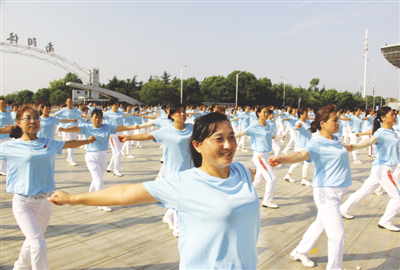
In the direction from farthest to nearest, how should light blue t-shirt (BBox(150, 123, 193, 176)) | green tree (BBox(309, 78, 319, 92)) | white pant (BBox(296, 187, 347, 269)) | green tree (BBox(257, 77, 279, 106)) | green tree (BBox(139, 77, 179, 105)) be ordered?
green tree (BBox(309, 78, 319, 92)) < green tree (BBox(257, 77, 279, 106)) < green tree (BBox(139, 77, 179, 105)) < light blue t-shirt (BBox(150, 123, 193, 176)) < white pant (BBox(296, 187, 347, 269))

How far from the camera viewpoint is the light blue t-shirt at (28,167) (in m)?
→ 3.46

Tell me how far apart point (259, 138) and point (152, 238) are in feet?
10.1

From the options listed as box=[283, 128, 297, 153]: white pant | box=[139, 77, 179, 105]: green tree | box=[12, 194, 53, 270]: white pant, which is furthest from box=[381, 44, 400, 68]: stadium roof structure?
box=[12, 194, 53, 270]: white pant

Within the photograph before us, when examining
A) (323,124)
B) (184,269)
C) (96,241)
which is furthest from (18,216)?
(323,124)

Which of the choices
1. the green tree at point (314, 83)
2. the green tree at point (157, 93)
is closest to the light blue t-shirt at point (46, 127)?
the green tree at point (157, 93)

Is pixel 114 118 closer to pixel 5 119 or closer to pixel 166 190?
pixel 5 119

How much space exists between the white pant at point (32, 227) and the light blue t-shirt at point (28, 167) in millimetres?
117

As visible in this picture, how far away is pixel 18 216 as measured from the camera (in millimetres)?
3363

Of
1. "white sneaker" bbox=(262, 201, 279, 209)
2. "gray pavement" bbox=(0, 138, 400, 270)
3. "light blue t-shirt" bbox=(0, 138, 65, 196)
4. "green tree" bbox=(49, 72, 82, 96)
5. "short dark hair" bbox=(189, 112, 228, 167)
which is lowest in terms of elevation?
"gray pavement" bbox=(0, 138, 400, 270)

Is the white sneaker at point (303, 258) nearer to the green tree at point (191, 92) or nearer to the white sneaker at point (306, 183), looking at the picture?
the white sneaker at point (306, 183)

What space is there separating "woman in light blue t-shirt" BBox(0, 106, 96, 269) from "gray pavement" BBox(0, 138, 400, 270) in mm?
765

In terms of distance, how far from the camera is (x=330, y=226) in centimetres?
358

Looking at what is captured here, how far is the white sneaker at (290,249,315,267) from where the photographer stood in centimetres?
394

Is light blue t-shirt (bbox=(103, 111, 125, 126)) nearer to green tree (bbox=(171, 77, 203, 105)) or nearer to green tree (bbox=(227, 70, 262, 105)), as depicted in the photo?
green tree (bbox=(171, 77, 203, 105))
